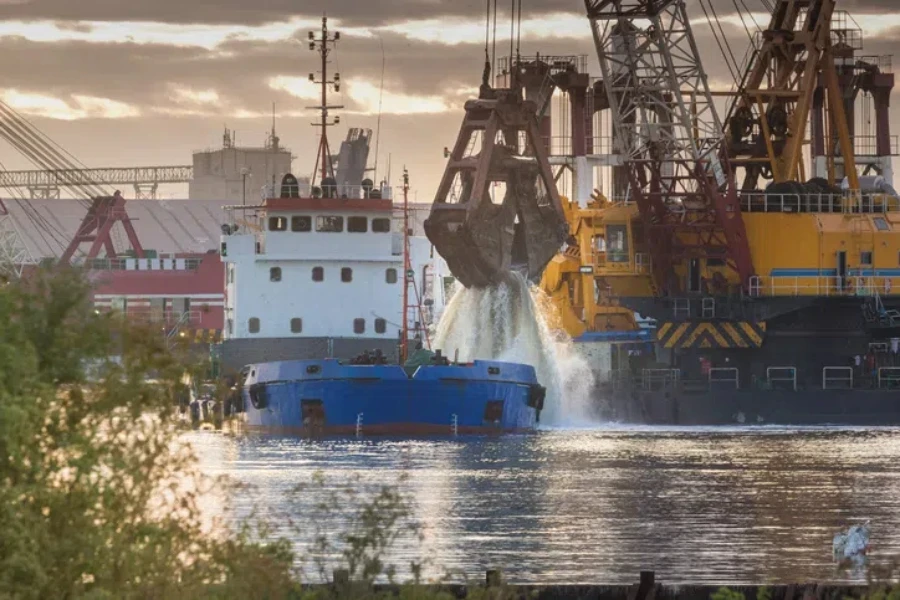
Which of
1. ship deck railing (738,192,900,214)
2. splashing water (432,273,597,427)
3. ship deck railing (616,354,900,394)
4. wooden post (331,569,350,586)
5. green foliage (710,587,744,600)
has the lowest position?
green foliage (710,587,744,600)

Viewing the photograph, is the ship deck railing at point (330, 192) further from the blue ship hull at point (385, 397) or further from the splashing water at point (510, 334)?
the blue ship hull at point (385, 397)

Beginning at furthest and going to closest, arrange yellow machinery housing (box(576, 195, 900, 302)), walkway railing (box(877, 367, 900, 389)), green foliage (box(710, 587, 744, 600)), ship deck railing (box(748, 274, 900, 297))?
yellow machinery housing (box(576, 195, 900, 302)), ship deck railing (box(748, 274, 900, 297)), walkway railing (box(877, 367, 900, 389)), green foliage (box(710, 587, 744, 600))

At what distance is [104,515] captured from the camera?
59.0 feet

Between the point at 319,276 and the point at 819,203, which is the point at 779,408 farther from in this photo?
the point at 319,276

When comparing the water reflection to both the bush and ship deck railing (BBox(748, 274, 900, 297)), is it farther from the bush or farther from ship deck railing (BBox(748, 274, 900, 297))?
ship deck railing (BBox(748, 274, 900, 297))

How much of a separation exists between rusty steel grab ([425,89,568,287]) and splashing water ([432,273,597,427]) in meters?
0.87

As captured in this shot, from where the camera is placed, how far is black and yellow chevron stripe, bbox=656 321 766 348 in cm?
7181

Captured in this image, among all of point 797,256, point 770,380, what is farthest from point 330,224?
point 797,256

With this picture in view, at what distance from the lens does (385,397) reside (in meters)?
59.7

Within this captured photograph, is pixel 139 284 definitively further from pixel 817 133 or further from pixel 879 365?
pixel 879 365

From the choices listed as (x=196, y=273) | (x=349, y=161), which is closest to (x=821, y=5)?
(x=349, y=161)

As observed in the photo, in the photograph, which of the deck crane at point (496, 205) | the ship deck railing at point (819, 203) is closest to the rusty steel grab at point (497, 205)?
the deck crane at point (496, 205)

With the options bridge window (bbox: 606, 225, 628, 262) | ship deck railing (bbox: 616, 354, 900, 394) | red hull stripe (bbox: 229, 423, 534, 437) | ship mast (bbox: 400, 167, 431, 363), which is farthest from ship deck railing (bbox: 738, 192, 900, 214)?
red hull stripe (bbox: 229, 423, 534, 437)

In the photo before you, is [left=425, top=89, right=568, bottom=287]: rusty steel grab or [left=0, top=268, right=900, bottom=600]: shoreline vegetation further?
[left=425, top=89, right=568, bottom=287]: rusty steel grab
